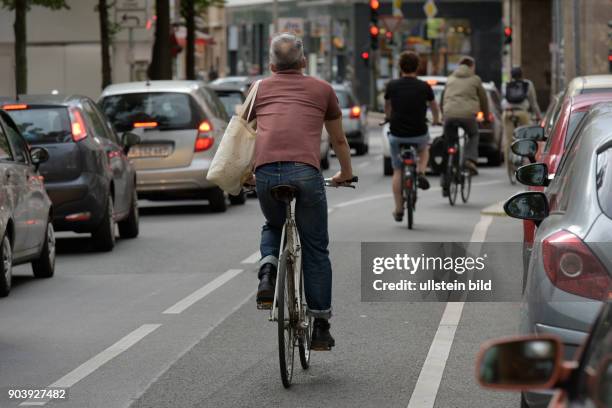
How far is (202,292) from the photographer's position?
1194 centimetres

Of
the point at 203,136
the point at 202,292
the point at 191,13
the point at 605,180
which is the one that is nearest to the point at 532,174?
the point at 605,180

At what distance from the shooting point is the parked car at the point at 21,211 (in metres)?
12.0

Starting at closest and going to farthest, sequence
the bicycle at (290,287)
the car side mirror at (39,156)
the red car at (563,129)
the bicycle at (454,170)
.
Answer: the bicycle at (290,287) < the red car at (563,129) < the car side mirror at (39,156) < the bicycle at (454,170)

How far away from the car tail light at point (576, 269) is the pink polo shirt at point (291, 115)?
2.25 meters

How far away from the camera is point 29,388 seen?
26.1ft

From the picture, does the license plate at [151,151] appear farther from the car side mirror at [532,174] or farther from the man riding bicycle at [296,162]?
the car side mirror at [532,174]

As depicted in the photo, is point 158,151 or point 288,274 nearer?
point 288,274

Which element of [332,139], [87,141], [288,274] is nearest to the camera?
[288,274]

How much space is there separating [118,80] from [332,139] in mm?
37871

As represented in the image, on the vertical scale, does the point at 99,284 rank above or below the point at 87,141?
below

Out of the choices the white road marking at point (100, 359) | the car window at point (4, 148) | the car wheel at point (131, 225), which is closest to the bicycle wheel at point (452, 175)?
the car wheel at point (131, 225)

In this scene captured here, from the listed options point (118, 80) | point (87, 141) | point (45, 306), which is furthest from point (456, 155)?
point (118, 80)

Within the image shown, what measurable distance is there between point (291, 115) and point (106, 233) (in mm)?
7673

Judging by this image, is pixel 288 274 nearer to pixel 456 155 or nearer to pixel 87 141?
pixel 87 141
